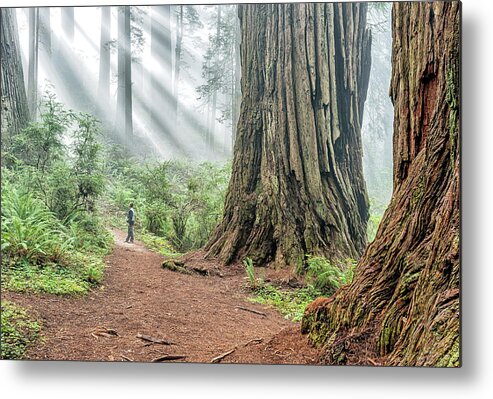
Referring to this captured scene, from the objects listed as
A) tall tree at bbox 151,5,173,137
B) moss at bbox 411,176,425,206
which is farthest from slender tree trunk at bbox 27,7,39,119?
moss at bbox 411,176,425,206

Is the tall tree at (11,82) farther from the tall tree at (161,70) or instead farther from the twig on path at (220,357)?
the twig on path at (220,357)

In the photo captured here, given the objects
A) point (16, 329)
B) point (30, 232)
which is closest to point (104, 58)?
point (30, 232)

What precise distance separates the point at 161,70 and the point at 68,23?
1.95ft

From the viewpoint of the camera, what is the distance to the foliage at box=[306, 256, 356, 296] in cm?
293

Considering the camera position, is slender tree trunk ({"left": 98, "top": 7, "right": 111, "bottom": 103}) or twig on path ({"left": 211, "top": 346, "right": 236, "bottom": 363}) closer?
twig on path ({"left": 211, "top": 346, "right": 236, "bottom": 363})

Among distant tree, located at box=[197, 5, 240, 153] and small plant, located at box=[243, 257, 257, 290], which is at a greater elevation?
distant tree, located at box=[197, 5, 240, 153]

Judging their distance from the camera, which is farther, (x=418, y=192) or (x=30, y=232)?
(x=30, y=232)

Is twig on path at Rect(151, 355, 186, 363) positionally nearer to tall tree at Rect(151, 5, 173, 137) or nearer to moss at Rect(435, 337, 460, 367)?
tall tree at Rect(151, 5, 173, 137)

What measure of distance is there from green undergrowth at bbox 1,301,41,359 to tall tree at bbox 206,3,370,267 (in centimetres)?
107

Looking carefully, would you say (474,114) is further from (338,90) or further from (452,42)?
(338,90)

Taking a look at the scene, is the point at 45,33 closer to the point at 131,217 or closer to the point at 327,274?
the point at 131,217

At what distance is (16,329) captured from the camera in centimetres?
298

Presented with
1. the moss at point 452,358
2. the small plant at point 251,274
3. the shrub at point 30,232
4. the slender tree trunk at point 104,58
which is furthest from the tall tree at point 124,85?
the moss at point 452,358

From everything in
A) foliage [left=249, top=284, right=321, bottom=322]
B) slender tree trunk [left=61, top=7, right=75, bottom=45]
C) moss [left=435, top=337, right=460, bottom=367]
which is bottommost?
moss [left=435, top=337, right=460, bottom=367]
